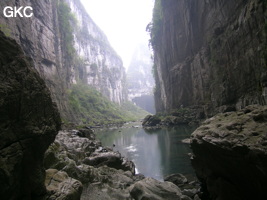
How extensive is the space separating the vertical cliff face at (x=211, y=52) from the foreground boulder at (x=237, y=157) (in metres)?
11.9

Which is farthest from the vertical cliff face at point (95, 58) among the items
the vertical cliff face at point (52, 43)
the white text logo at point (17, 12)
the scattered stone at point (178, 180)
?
the scattered stone at point (178, 180)

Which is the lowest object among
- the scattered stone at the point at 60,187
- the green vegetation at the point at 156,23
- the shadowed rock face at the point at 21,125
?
the scattered stone at the point at 60,187

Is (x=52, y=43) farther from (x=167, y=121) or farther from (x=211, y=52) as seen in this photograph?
(x=211, y=52)

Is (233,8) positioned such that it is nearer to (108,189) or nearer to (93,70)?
(108,189)

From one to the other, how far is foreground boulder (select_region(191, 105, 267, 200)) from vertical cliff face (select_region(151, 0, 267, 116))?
1186 cm

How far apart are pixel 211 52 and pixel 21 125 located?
3398 cm

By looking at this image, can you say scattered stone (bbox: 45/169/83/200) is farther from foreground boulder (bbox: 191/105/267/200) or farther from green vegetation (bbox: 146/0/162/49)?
green vegetation (bbox: 146/0/162/49)

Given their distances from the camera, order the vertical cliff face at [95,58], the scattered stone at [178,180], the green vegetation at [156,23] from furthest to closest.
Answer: the vertical cliff face at [95,58] → the green vegetation at [156,23] → the scattered stone at [178,180]

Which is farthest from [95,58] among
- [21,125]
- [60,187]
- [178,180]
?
[21,125]

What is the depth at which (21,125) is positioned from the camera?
395 cm

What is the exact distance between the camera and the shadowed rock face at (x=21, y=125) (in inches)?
139

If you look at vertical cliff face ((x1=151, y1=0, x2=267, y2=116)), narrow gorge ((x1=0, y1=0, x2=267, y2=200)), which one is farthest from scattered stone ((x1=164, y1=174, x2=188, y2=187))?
vertical cliff face ((x1=151, y1=0, x2=267, y2=116))

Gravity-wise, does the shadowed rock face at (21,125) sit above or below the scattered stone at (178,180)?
above

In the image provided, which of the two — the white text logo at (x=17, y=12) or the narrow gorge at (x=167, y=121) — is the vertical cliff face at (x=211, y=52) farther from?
the white text logo at (x=17, y=12)
